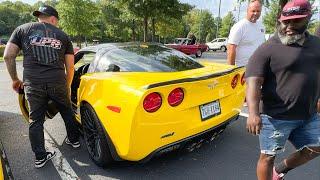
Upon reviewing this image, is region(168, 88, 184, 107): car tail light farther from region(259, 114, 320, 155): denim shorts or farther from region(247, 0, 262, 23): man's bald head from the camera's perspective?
region(247, 0, 262, 23): man's bald head

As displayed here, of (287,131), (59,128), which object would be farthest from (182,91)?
(59,128)

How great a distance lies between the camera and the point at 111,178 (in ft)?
11.6

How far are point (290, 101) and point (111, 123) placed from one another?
163cm

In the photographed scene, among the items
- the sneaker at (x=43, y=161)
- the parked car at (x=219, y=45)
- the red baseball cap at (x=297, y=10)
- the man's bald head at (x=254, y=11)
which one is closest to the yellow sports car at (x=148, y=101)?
the sneaker at (x=43, y=161)

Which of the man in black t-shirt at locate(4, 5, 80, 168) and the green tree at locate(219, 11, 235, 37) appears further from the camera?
the green tree at locate(219, 11, 235, 37)

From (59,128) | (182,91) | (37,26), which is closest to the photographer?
(182,91)

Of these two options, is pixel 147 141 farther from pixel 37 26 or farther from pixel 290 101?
pixel 37 26

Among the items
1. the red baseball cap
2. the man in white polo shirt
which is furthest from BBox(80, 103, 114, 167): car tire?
the man in white polo shirt

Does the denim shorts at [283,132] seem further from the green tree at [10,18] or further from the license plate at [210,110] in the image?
the green tree at [10,18]

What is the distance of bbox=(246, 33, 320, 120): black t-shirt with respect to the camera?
98.3 inches

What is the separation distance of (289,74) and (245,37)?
2867mm

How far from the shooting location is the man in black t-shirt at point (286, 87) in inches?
98.0

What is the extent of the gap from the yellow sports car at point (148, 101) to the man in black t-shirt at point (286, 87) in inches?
32.5

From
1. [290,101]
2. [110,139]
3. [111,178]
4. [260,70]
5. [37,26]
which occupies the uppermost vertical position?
[37,26]
